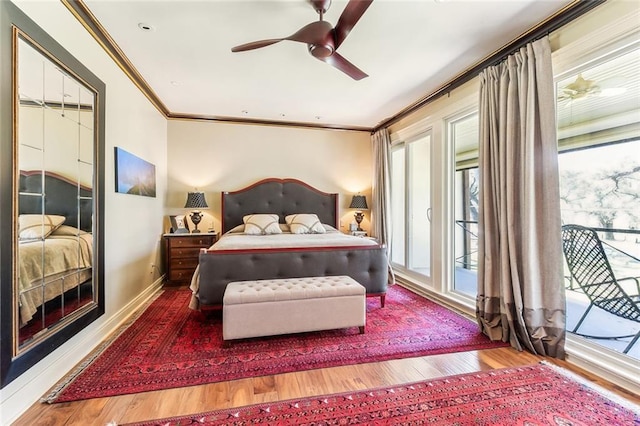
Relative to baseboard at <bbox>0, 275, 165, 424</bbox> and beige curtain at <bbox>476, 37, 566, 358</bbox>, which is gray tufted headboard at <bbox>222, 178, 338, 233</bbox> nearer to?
baseboard at <bbox>0, 275, 165, 424</bbox>

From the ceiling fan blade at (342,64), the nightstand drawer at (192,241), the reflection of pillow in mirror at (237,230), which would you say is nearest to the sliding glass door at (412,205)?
the ceiling fan blade at (342,64)

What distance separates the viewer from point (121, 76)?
2789mm

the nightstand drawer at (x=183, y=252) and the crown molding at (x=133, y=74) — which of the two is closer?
the crown molding at (x=133, y=74)

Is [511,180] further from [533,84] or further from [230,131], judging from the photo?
[230,131]

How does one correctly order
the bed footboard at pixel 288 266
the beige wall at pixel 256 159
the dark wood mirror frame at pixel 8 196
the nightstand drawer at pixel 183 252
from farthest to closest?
the beige wall at pixel 256 159
the nightstand drawer at pixel 183 252
the bed footboard at pixel 288 266
the dark wood mirror frame at pixel 8 196

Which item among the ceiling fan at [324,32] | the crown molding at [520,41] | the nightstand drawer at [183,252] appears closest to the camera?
the ceiling fan at [324,32]

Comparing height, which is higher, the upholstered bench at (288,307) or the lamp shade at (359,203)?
the lamp shade at (359,203)

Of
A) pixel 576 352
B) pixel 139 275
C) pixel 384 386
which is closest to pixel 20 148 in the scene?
pixel 139 275

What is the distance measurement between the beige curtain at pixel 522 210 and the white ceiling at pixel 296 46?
1.37 feet

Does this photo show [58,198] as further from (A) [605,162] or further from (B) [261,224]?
(A) [605,162]

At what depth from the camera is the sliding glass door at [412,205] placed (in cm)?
405

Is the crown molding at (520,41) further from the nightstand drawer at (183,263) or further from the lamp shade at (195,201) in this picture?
the nightstand drawer at (183,263)

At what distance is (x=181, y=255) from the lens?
13.2 ft

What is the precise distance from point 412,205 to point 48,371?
4347mm
